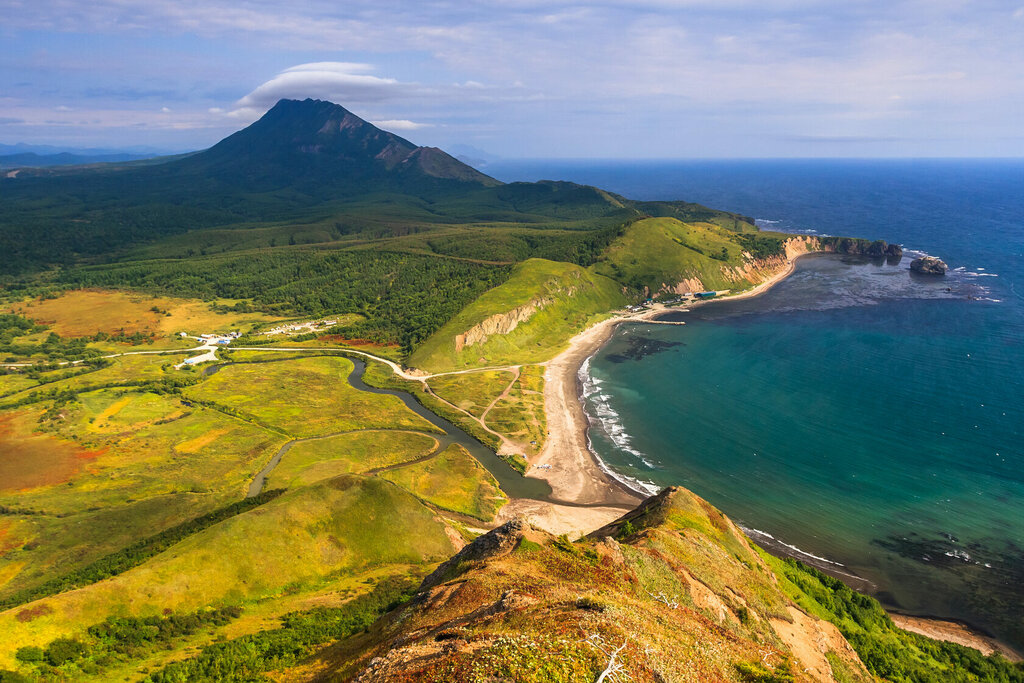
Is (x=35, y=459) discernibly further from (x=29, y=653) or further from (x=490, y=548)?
(x=490, y=548)

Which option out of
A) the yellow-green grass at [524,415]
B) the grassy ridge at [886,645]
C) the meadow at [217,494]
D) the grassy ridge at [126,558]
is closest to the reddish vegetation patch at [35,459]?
the meadow at [217,494]

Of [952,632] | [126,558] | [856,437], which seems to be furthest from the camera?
[856,437]

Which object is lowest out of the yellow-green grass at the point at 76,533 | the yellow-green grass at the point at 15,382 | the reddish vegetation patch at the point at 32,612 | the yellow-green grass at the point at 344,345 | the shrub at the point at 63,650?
the yellow-green grass at the point at 76,533

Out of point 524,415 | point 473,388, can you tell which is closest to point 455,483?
point 524,415

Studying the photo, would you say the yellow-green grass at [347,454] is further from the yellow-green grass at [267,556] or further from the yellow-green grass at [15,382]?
the yellow-green grass at [15,382]

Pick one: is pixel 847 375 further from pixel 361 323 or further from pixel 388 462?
pixel 361 323

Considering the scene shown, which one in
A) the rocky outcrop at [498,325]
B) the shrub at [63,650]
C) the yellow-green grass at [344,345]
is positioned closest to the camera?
the shrub at [63,650]
